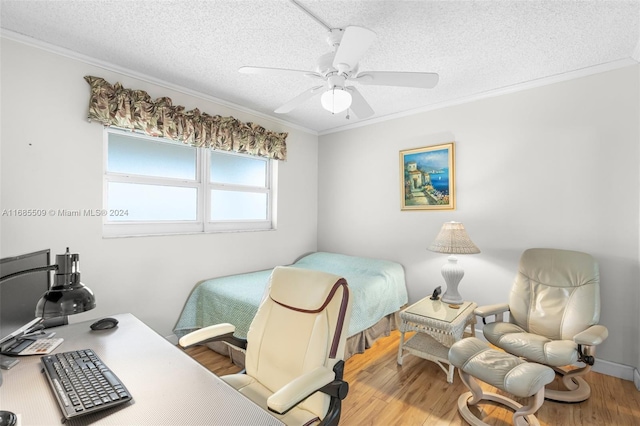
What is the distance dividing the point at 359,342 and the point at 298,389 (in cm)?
185

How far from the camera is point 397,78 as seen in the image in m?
1.84

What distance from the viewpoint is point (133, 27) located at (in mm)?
2002

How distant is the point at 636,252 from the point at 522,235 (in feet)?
2.49

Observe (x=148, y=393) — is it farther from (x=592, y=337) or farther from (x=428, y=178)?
(x=428, y=178)

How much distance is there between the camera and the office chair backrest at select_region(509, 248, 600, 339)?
2.22 meters

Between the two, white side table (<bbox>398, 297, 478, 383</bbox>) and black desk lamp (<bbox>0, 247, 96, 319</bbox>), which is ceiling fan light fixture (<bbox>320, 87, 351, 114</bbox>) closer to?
black desk lamp (<bbox>0, 247, 96, 319</bbox>)

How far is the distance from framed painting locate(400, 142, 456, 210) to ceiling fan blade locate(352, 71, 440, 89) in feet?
5.20

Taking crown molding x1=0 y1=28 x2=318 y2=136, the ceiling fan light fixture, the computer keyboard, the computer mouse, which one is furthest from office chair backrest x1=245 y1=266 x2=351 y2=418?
crown molding x1=0 y1=28 x2=318 y2=136

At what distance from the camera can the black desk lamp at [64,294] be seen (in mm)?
1041

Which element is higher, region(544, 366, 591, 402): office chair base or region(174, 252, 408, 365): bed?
region(174, 252, 408, 365): bed

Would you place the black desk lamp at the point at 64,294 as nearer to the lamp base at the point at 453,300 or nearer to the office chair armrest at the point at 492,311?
the office chair armrest at the point at 492,311

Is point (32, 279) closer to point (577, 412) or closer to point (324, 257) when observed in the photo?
point (324, 257)

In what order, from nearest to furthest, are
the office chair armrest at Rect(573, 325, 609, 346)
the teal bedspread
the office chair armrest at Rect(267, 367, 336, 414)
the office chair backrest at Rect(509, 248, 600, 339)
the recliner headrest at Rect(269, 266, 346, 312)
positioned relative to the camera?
the office chair armrest at Rect(267, 367, 336, 414) < the recliner headrest at Rect(269, 266, 346, 312) < the office chair armrest at Rect(573, 325, 609, 346) < the office chair backrest at Rect(509, 248, 600, 339) < the teal bedspread

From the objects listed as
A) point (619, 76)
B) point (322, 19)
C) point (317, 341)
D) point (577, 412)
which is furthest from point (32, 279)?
point (619, 76)
